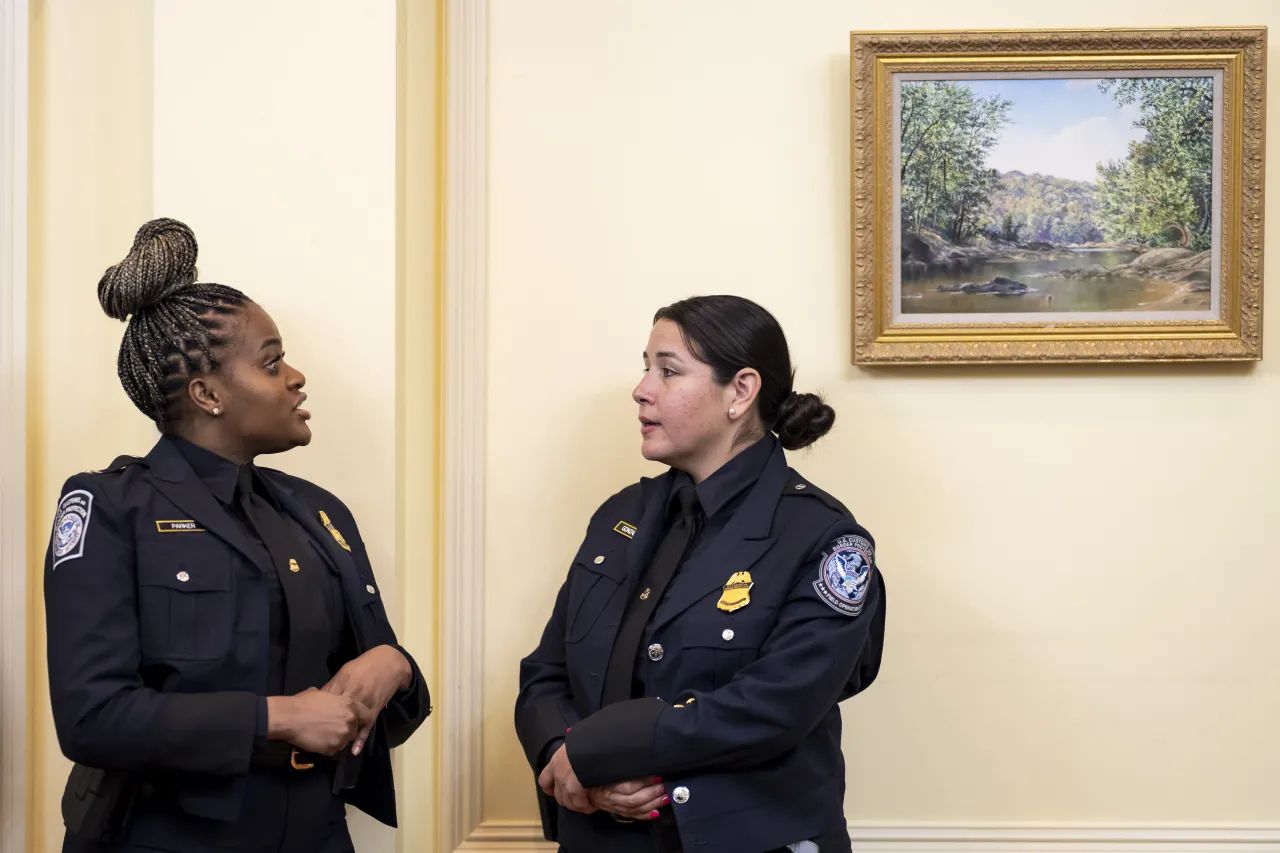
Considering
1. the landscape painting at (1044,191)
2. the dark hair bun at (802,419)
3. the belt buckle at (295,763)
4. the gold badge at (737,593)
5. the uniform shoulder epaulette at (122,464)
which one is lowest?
the belt buckle at (295,763)

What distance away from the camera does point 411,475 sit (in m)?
2.83

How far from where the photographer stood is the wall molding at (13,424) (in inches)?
101

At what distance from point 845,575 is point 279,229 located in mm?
1475

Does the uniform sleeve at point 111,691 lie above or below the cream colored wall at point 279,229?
below

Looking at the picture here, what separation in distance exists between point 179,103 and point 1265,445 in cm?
280

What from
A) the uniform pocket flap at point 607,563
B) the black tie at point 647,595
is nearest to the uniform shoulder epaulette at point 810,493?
the black tie at point 647,595

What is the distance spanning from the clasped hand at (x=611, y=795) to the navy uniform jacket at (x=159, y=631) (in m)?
0.57

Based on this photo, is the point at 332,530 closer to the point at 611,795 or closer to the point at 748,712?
the point at 611,795

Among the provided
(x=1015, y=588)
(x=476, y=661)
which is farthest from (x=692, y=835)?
(x=1015, y=588)

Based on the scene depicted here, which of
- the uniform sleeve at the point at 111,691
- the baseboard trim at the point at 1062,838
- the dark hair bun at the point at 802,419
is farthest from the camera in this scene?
the baseboard trim at the point at 1062,838

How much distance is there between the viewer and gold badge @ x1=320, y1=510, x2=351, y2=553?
7.32 feet

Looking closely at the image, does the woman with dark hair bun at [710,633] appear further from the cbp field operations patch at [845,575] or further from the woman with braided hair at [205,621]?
the woman with braided hair at [205,621]

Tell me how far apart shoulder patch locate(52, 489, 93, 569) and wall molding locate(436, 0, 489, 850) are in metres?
1.18

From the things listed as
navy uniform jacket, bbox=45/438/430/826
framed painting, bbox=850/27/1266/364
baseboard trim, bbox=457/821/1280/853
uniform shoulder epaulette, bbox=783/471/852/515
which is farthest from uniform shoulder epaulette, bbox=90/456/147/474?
baseboard trim, bbox=457/821/1280/853
